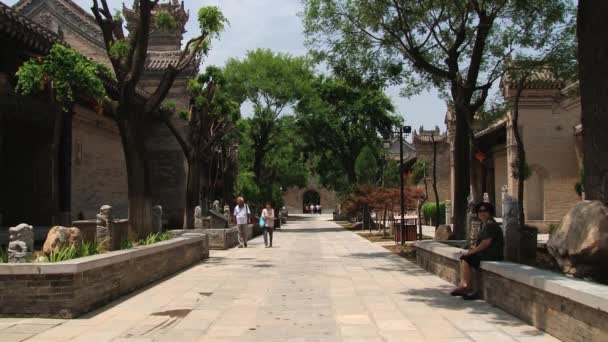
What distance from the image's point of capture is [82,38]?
28.9 m

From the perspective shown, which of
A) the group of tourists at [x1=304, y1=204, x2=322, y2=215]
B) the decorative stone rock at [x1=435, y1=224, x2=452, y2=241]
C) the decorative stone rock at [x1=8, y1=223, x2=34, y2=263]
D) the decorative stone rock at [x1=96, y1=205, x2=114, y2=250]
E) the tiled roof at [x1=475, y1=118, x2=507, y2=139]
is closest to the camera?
the decorative stone rock at [x1=8, y1=223, x2=34, y2=263]

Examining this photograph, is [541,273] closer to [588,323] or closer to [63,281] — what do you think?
[588,323]

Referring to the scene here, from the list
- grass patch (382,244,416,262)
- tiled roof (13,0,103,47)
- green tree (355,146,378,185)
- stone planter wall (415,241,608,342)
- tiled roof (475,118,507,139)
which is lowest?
grass patch (382,244,416,262)

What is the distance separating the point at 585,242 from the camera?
23.3 ft

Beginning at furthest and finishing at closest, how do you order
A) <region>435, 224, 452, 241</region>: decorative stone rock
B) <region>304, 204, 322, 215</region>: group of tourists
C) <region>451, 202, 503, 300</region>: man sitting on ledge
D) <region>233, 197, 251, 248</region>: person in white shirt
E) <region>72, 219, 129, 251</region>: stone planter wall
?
1. <region>304, 204, 322, 215</region>: group of tourists
2. <region>233, 197, 251, 248</region>: person in white shirt
3. <region>435, 224, 452, 241</region>: decorative stone rock
4. <region>72, 219, 129, 251</region>: stone planter wall
5. <region>451, 202, 503, 300</region>: man sitting on ledge

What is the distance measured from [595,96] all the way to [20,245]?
7.77 m

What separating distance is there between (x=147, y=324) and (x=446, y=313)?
3796 mm

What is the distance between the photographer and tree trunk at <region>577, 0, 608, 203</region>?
854 cm

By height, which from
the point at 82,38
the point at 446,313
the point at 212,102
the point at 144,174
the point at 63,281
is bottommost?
the point at 446,313

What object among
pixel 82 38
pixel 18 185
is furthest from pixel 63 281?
pixel 82 38

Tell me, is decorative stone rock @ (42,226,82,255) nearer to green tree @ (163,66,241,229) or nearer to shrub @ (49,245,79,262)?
shrub @ (49,245,79,262)

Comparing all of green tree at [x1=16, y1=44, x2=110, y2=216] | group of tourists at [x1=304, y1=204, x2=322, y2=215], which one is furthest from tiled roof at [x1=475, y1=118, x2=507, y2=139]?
group of tourists at [x1=304, y1=204, x2=322, y2=215]

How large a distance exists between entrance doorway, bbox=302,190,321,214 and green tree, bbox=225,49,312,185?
203ft

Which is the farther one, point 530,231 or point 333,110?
point 333,110
